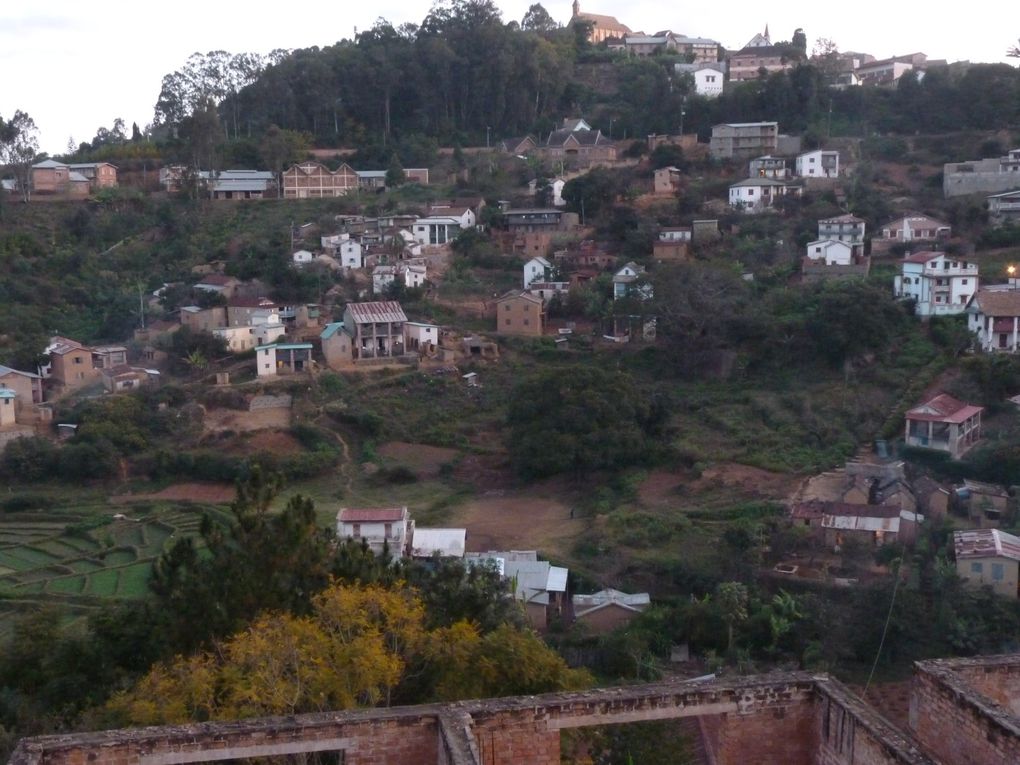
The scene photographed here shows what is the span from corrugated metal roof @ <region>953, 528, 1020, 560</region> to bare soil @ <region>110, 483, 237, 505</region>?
1390 centimetres

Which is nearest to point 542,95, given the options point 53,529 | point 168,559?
point 53,529

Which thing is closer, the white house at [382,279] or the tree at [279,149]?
the white house at [382,279]

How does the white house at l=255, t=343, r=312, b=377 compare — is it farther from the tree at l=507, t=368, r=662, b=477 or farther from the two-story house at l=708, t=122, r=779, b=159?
the two-story house at l=708, t=122, r=779, b=159

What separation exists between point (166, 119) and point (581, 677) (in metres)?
42.8

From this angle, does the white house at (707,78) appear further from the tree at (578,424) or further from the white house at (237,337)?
the tree at (578,424)

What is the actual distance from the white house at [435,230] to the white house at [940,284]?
14.0 metres

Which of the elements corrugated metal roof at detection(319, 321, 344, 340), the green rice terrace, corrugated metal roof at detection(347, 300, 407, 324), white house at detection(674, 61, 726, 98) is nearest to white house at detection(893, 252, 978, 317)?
corrugated metal roof at detection(347, 300, 407, 324)

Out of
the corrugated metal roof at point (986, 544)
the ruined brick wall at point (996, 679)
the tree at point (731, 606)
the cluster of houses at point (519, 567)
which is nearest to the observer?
Result: the ruined brick wall at point (996, 679)

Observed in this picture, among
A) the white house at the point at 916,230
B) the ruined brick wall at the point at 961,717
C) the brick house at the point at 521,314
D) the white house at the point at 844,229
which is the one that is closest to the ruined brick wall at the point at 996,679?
the ruined brick wall at the point at 961,717

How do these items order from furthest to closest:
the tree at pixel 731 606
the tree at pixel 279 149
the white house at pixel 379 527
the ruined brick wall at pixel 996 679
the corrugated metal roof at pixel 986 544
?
the tree at pixel 279 149 → the white house at pixel 379 527 → the corrugated metal roof at pixel 986 544 → the tree at pixel 731 606 → the ruined brick wall at pixel 996 679

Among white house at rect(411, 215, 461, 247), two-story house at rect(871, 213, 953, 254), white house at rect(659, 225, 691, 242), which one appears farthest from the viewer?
white house at rect(411, 215, 461, 247)

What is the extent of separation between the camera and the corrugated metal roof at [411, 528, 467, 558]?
18.4m

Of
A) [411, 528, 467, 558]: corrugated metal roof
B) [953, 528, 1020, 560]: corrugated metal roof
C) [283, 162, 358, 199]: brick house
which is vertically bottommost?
[411, 528, 467, 558]: corrugated metal roof

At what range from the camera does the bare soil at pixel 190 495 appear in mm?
22703
